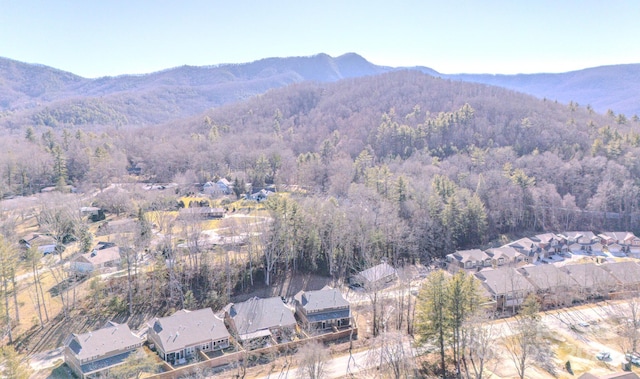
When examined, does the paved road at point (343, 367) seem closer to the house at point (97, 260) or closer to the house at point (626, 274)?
the house at point (97, 260)

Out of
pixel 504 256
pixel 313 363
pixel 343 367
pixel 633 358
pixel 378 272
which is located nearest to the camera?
pixel 313 363

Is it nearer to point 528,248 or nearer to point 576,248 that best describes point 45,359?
point 528,248

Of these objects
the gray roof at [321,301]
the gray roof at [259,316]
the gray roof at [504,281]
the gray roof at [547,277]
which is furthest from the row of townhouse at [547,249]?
the gray roof at [259,316]

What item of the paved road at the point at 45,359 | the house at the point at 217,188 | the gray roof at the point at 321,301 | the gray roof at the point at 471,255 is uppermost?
the house at the point at 217,188

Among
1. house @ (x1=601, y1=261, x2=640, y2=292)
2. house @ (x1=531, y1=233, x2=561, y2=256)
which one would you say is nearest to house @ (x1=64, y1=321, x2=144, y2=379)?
house @ (x1=601, y1=261, x2=640, y2=292)

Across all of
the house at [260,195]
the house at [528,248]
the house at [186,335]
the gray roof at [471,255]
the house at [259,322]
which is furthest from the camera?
the house at [260,195]

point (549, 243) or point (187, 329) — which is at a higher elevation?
point (187, 329)

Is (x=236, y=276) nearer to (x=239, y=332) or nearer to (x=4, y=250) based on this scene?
(x=239, y=332)

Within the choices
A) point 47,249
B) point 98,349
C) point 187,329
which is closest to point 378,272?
point 187,329

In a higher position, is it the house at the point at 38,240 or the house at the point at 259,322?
the house at the point at 38,240
